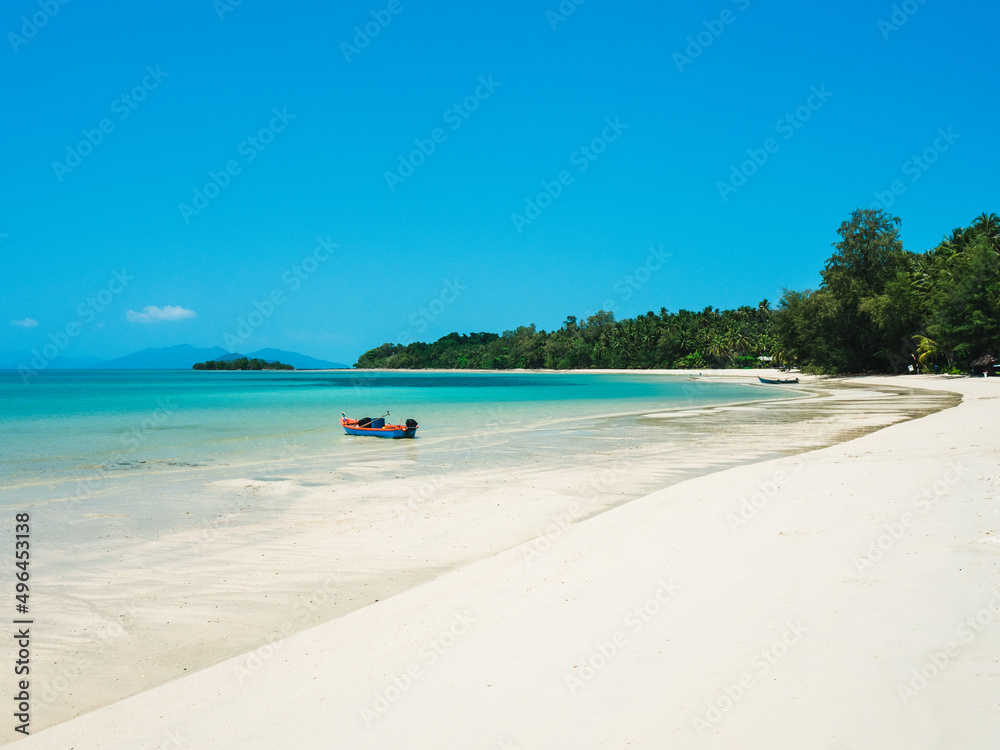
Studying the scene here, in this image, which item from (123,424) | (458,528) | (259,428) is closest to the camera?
(458,528)

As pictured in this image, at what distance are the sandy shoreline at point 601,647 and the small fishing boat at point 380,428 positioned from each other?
17485mm

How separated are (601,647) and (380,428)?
72.8ft

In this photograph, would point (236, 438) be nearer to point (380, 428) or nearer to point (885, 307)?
point (380, 428)

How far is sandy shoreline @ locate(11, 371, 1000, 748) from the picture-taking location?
3932mm

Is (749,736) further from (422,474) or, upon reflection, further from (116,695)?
(422,474)

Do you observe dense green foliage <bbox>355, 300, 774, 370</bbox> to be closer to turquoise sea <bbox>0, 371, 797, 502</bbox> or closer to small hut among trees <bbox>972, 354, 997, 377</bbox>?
small hut among trees <bbox>972, 354, 997, 377</bbox>

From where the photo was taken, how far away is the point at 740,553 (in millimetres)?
7023

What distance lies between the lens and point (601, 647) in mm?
4902

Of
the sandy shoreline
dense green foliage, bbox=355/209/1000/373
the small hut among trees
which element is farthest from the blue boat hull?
the small hut among trees

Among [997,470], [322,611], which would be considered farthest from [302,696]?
[997,470]

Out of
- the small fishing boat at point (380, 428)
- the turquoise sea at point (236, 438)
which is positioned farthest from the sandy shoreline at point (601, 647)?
the small fishing boat at point (380, 428)

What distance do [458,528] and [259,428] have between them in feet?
79.6

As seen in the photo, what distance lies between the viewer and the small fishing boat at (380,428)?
25609mm

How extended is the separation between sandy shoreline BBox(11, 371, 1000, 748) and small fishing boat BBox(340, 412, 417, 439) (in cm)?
1749
